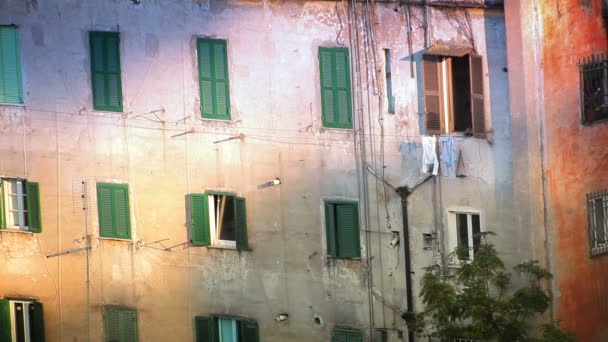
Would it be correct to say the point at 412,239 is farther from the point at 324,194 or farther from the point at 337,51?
the point at 337,51

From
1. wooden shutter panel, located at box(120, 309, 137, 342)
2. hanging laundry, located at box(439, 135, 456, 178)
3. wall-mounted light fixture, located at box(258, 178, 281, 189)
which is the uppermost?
hanging laundry, located at box(439, 135, 456, 178)

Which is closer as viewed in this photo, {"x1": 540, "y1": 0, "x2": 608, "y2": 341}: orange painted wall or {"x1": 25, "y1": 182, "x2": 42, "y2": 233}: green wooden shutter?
{"x1": 540, "y1": 0, "x2": 608, "y2": 341}: orange painted wall

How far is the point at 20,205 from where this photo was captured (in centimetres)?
3775

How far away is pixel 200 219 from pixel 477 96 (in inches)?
276

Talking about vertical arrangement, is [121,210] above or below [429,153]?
below

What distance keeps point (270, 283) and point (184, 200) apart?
8.94 feet

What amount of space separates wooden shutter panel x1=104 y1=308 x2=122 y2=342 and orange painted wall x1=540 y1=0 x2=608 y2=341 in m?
10.5

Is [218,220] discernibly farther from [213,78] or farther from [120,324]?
[120,324]

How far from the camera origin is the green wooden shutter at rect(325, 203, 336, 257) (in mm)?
35438

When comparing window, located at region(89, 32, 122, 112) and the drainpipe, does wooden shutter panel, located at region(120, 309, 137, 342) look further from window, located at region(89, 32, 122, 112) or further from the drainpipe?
the drainpipe

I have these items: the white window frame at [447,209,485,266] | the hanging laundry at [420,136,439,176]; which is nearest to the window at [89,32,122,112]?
the hanging laundry at [420,136,439,176]

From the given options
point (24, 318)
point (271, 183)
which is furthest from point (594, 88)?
point (24, 318)

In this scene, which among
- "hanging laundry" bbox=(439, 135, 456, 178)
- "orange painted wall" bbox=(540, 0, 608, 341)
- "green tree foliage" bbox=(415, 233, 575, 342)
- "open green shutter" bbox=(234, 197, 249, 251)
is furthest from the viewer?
"open green shutter" bbox=(234, 197, 249, 251)

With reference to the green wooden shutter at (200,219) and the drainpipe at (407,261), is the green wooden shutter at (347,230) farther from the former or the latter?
the green wooden shutter at (200,219)
